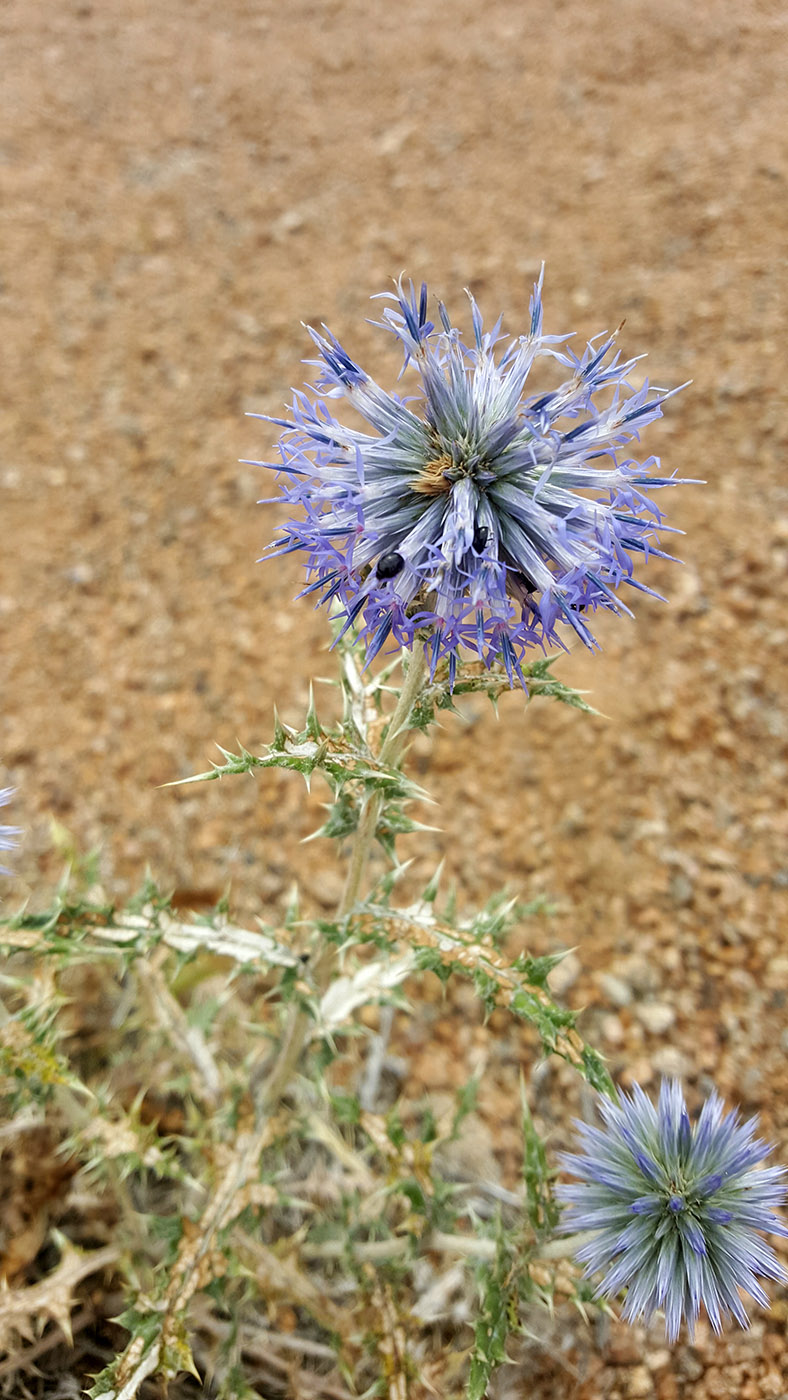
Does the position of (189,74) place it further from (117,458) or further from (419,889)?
(419,889)

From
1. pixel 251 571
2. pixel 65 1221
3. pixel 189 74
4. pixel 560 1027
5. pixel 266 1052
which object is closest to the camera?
pixel 560 1027

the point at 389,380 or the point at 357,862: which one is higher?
the point at 389,380

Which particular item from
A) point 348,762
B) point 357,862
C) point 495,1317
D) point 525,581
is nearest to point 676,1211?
point 495,1317

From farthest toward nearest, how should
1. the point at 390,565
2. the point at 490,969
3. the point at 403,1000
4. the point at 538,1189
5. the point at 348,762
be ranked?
1. the point at 403,1000
2. the point at 538,1189
3. the point at 490,969
4. the point at 348,762
5. the point at 390,565

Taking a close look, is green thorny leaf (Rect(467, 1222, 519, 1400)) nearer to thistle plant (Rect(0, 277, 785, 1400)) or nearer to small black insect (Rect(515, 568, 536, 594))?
thistle plant (Rect(0, 277, 785, 1400))

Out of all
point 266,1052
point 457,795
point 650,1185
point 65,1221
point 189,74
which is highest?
point 189,74

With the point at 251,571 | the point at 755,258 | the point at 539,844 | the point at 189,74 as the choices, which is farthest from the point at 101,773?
the point at 189,74

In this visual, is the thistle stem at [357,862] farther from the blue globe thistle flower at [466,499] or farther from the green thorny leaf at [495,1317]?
the green thorny leaf at [495,1317]

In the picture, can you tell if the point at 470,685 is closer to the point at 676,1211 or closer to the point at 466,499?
the point at 466,499
